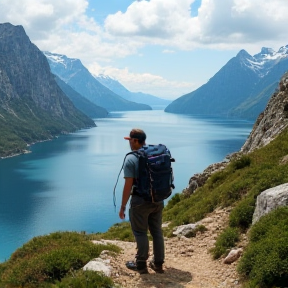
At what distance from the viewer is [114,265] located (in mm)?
10156

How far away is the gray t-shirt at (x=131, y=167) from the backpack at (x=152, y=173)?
9 cm

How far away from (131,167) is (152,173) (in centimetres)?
55

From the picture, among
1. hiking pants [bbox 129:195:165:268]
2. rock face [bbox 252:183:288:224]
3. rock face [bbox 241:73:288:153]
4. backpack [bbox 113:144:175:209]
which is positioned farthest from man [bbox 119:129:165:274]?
rock face [bbox 241:73:288:153]

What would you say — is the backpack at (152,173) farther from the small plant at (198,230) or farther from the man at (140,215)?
the small plant at (198,230)

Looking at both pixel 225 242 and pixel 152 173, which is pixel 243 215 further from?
pixel 152 173

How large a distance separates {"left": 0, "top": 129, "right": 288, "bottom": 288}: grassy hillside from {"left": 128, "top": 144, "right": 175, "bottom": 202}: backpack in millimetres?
2652

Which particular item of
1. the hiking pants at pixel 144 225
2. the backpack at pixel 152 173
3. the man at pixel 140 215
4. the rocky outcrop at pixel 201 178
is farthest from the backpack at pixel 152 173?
the rocky outcrop at pixel 201 178

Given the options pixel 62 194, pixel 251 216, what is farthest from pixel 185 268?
pixel 62 194

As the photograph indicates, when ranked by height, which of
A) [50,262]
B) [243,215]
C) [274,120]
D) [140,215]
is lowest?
[50,262]

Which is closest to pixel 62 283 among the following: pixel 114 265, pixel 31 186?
pixel 114 265

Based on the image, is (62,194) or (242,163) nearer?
(242,163)

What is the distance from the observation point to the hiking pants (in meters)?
9.74

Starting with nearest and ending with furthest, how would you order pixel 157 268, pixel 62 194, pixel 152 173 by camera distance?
pixel 152 173 → pixel 157 268 → pixel 62 194

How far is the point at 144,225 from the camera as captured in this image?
993cm
